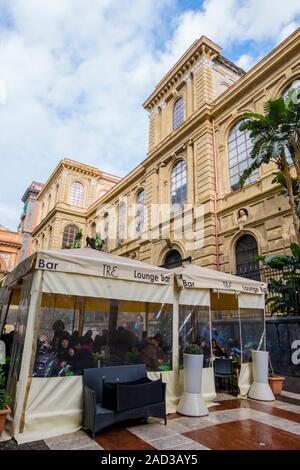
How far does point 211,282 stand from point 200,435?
9.42 feet

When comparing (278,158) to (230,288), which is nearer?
(230,288)

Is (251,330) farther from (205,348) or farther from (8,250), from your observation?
(8,250)

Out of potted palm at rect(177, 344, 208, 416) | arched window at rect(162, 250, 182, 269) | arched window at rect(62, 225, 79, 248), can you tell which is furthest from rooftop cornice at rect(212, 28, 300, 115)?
arched window at rect(62, 225, 79, 248)

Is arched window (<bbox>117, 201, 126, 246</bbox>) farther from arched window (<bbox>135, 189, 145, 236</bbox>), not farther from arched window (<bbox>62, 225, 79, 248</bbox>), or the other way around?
arched window (<bbox>62, 225, 79, 248</bbox>)

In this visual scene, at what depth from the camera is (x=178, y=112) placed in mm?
21203

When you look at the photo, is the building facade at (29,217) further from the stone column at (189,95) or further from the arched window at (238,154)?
the arched window at (238,154)

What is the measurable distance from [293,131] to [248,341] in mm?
7063

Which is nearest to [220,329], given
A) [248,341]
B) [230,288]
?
[248,341]

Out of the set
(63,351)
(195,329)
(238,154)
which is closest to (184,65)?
(238,154)

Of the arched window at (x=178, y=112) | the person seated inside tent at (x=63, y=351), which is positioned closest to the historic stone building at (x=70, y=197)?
the arched window at (x=178, y=112)

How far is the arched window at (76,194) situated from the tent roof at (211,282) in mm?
29189

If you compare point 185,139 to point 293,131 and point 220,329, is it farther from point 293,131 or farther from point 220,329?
point 220,329

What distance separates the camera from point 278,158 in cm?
1033

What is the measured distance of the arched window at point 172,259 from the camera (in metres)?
17.9
